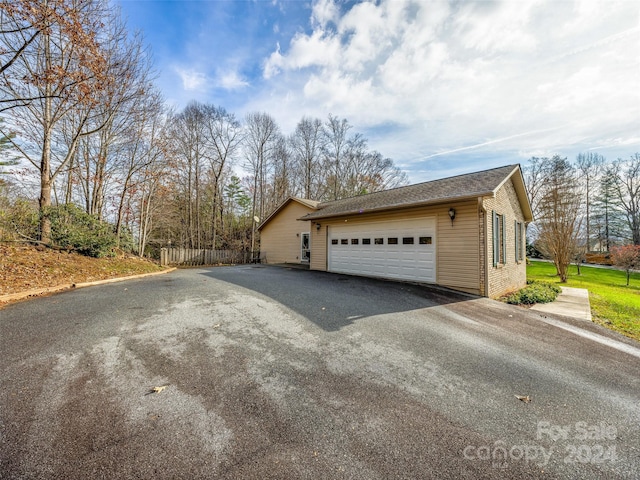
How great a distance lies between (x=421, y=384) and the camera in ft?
9.39

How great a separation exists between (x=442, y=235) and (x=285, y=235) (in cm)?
1099

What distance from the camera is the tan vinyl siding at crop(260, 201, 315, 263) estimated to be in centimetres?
1609

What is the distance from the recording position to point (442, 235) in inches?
321

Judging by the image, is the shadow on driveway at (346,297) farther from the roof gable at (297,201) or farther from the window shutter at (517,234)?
the roof gable at (297,201)

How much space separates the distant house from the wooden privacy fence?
858cm

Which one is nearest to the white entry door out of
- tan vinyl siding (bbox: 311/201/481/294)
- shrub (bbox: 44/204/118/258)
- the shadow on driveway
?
the shadow on driveway

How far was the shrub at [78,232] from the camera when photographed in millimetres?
8883

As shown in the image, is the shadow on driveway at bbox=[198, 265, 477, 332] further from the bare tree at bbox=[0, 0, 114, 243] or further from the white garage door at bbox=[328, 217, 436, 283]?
the bare tree at bbox=[0, 0, 114, 243]

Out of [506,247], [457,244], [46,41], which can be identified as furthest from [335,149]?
[46,41]

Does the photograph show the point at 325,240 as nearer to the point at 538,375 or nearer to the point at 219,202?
the point at 538,375

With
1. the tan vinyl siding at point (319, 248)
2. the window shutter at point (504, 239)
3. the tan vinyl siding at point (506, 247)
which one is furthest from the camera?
the tan vinyl siding at point (319, 248)

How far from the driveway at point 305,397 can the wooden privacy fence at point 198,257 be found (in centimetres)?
1156

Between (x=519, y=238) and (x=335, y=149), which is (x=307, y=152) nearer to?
(x=335, y=149)

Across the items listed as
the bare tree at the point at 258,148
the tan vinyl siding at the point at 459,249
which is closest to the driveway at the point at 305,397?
the tan vinyl siding at the point at 459,249
